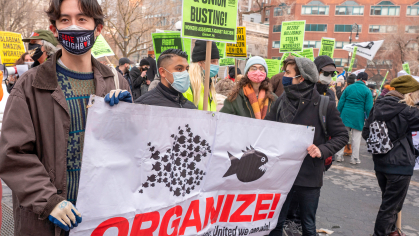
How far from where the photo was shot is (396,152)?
12.7ft

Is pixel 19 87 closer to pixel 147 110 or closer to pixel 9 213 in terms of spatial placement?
pixel 147 110

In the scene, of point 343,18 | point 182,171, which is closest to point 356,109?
point 182,171

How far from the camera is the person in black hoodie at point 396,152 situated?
3.86 meters

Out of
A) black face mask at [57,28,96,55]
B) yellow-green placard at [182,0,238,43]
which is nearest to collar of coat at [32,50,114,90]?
black face mask at [57,28,96,55]

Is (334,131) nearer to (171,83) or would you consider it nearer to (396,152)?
(396,152)

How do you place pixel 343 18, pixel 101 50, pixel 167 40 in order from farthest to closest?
pixel 343 18, pixel 101 50, pixel 167 40

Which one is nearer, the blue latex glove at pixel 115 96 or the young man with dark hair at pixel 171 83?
the blue latex glove at pixel 115 96

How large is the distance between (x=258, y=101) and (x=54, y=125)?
9.90 ft

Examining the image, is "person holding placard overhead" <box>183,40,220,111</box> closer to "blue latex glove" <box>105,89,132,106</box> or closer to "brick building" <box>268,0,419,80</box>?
"blue latex glove" <box>105,89,132,106</box>

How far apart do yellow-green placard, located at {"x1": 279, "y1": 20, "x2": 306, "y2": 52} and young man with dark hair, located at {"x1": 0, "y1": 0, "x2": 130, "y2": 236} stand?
877 centimetres

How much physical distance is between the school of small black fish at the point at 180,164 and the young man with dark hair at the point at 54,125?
50 cm

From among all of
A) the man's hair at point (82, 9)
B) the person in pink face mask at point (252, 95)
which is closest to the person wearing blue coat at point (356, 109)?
the person in pink face mask at point (252, 95)

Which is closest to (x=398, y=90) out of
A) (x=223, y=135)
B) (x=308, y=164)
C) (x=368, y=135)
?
(x=368, y=135)

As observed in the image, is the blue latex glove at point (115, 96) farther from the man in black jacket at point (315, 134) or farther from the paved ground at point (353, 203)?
the paved ground at point (353, 203)
